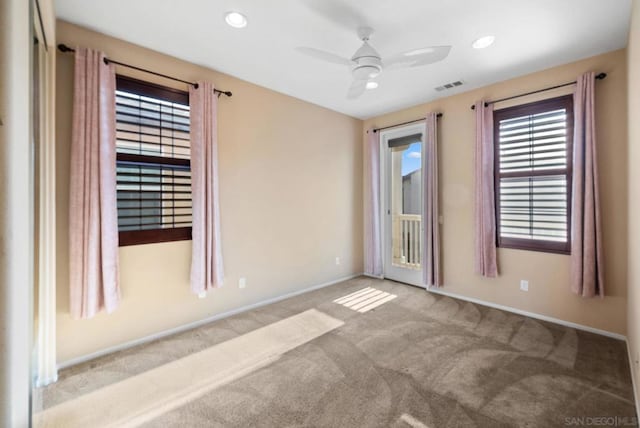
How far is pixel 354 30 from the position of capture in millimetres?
2428

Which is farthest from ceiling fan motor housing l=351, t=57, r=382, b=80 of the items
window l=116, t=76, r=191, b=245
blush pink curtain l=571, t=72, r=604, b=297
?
blush pink curtain l=571, t=72, r=604, b=297

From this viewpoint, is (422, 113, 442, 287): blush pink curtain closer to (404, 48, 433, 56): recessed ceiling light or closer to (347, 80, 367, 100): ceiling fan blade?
(347, 80, 367, 100): ceiling fan blade

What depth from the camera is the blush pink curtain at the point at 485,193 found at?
→ 3496 mm

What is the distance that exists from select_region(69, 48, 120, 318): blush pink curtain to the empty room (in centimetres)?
2

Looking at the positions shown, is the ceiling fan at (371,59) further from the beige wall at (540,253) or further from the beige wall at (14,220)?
the beige wall at (540,253)

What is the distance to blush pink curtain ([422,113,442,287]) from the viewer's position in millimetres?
3986

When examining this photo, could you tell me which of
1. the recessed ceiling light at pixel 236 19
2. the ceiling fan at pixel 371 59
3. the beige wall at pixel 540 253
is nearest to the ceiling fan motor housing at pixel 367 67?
the ceiling fan at pixel 371 59

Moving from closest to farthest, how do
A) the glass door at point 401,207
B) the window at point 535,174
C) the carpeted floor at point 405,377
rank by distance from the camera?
1. the carpeted floor at point 405,377
2. the window at point 535,174
3. the glass door at point 401,207

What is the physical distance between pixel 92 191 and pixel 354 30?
254 cm

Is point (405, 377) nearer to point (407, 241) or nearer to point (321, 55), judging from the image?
point (321, 55)

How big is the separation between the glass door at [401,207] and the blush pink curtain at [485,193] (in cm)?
102

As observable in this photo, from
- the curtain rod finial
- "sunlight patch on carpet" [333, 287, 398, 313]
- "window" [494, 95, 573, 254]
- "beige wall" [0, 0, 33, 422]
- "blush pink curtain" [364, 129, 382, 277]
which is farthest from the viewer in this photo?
"blush pink curtain" [364, 129, 382, 277]

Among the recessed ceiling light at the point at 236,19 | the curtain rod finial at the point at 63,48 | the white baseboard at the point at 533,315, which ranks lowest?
the white baseboard at the point at 533,315

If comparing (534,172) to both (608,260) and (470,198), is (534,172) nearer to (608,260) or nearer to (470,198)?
(470,198)
